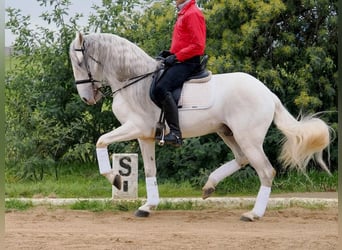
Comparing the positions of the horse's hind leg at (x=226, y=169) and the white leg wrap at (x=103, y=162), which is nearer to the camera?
the white leg wrap at (x=103, y=162)

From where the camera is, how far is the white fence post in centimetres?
812

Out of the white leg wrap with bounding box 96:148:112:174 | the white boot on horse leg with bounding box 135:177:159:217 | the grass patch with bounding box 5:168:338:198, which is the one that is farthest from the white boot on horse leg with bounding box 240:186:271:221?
the grass patch with bounding box 5:168:338:198

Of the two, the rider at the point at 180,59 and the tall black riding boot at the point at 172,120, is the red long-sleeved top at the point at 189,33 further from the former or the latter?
the tall black riding boot at the point at 172,120

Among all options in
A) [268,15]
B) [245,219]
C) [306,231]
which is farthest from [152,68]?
[268,15]

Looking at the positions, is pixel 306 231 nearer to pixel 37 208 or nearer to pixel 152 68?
pixel 152 68

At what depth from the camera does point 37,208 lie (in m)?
8.02

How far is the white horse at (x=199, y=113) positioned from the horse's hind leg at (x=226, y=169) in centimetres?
1

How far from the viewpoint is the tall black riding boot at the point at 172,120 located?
6926mm

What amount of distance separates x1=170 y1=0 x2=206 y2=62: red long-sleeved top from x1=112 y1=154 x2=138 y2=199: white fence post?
167cm

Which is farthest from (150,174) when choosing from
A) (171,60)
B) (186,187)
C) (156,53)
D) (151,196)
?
(156,53)

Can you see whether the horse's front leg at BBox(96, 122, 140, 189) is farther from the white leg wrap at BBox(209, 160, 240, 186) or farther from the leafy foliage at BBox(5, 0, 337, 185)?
the leafy foliage at BBox(5, 0, 337, 185)

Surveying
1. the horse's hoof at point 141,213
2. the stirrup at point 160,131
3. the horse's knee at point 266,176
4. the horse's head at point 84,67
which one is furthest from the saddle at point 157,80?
the horse's knee at point 266,176

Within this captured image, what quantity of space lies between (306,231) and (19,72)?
20.6 ft

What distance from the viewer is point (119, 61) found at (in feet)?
24.0
